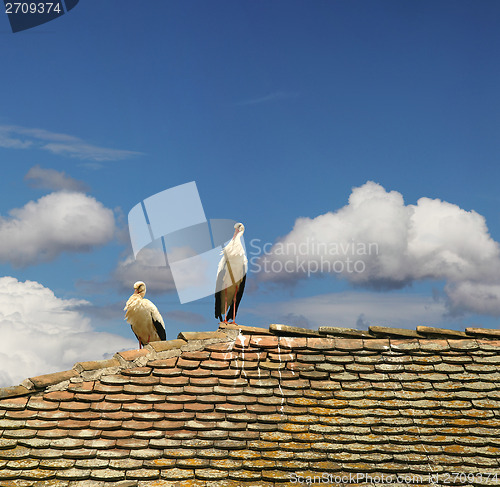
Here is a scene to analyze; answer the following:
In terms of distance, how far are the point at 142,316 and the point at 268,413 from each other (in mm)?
5801

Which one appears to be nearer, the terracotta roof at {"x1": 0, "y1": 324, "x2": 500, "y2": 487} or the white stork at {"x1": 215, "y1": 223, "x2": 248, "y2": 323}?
the terracotta roof at {"x1": 0, "y1": 324, "x2": 500, "y2": 487}

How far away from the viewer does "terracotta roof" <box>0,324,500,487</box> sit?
6.13m

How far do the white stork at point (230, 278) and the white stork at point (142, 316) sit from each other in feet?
5.04

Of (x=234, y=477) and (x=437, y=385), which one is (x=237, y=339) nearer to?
(x=234, y=477)

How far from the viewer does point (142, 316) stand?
1198cm

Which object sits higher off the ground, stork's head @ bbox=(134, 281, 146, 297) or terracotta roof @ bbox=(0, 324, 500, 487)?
stork's head @ bbox=(134, 281, 146, 297)

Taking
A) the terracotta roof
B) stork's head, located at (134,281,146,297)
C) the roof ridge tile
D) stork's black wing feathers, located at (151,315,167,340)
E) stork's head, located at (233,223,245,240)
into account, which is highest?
stork's head, located at (233,223,245,240)

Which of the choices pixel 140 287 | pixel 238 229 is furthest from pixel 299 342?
pixel 140 287

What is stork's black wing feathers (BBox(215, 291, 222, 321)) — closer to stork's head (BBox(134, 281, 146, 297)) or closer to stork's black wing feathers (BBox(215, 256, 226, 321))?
stork's black wing feathers (BBox(215, 256, 226, 321))

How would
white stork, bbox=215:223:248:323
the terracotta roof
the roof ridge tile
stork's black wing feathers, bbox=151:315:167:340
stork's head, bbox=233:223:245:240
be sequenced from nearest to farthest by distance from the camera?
the terracotta roof → the roof ridge tile → white stork, bbox=215:223:248:323 → stork's head, bbox=233:223:245:240 → stork's black wing feathers, bbox=151:315:167:340

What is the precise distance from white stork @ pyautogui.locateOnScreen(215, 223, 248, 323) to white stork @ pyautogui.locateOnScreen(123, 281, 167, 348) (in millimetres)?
1537

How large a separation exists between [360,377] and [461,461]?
5.22 feet

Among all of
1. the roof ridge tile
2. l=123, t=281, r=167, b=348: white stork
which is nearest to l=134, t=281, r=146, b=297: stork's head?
l=123, t=281, r=167, b=348: white stork

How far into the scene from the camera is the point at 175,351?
24.9ft
